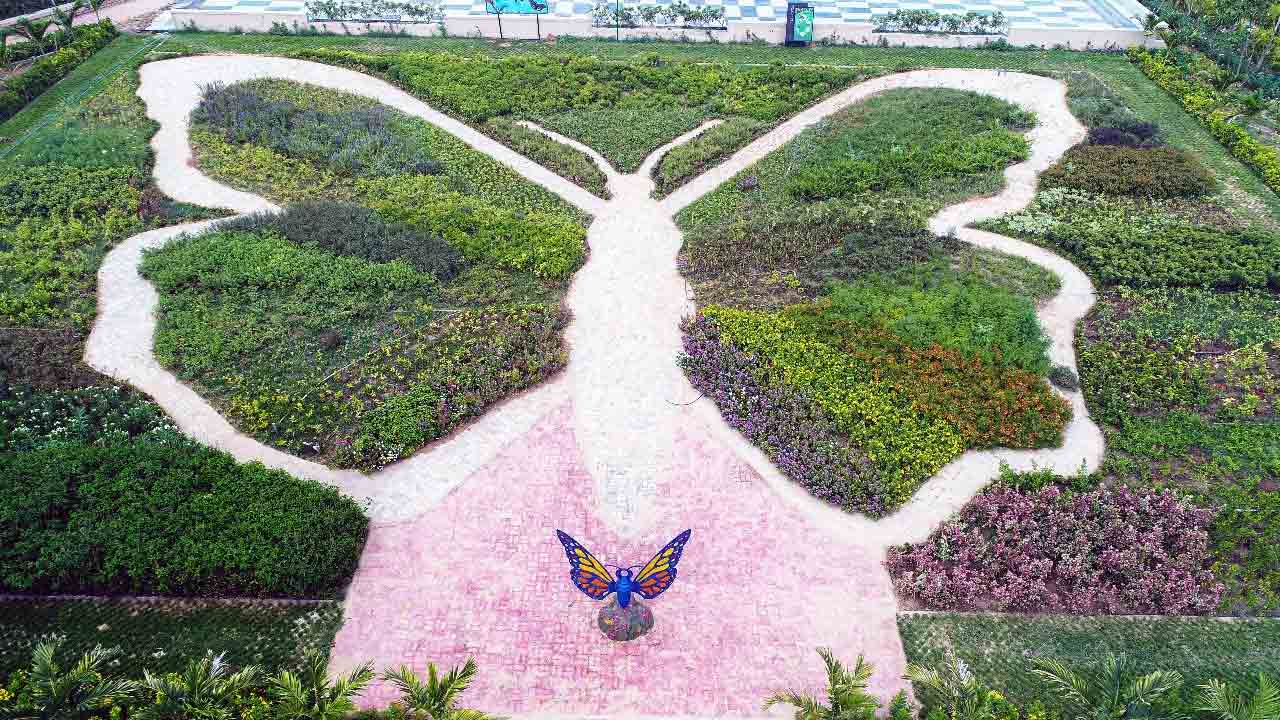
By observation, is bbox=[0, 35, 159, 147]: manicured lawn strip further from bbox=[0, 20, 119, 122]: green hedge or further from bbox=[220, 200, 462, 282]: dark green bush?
bbox=[220, 200, 462, 282]: dark green bush

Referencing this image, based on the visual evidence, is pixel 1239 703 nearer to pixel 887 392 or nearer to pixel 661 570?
pixel 887 392

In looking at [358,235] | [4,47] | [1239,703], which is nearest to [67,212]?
[358,235]

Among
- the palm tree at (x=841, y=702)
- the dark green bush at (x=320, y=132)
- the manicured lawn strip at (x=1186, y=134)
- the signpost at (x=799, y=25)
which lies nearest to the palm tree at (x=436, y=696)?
the palm tree at (x=841, y=702)

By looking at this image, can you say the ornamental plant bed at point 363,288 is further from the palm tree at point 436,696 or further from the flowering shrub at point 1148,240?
the flowering shrub at point 1148,240

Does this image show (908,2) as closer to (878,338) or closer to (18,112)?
(878,338)

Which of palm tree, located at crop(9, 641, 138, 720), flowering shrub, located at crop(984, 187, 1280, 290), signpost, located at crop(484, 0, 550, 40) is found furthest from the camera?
signpost, located at crop(484, 0, 550, 40)

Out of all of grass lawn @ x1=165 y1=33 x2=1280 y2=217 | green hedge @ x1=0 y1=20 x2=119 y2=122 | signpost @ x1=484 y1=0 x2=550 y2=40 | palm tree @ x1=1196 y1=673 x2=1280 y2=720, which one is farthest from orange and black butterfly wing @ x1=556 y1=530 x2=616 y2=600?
green hedge @ x1=0 y1=20 x2=119 y2=122
